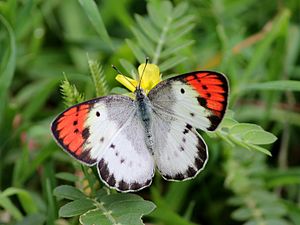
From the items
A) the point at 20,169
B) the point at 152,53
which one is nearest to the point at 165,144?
the point at 152,53

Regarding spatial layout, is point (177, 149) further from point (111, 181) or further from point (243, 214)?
point (243, 214)

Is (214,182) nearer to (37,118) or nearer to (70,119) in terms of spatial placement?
(37,118)

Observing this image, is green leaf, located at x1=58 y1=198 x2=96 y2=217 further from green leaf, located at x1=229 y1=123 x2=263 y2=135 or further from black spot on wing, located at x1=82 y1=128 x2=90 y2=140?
green leaf, located at x1=229 y1=123 x2=263 y2=135

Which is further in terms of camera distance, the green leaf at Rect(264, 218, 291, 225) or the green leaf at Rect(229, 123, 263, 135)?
the green leaf at Rect(264, 218, 291, 225)

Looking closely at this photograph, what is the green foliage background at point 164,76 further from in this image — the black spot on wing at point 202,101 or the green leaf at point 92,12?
the black spot on wing at point 202,101

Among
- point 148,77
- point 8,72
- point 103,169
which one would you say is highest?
point 8,72

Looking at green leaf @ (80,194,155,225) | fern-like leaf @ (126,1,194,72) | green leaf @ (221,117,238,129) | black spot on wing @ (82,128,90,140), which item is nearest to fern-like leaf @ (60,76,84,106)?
black spot on wing @ (82,128,90,140)

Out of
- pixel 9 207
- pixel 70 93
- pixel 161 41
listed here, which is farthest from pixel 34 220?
pixel 161 41
